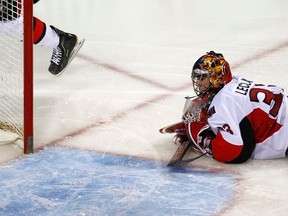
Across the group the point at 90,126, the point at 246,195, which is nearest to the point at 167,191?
the point at 246,195

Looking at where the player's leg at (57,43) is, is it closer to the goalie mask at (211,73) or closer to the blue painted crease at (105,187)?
the blue painted crease at (105,187)

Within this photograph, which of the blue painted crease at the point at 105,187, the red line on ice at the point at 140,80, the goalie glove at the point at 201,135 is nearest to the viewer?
the blue painted crease at the point at 105,187

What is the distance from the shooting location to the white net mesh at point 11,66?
11.4 ft

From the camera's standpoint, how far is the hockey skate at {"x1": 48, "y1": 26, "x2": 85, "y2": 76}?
4.12m

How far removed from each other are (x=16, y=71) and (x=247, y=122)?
1214 millimetres

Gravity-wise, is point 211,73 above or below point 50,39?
above

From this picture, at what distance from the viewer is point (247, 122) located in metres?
3.12

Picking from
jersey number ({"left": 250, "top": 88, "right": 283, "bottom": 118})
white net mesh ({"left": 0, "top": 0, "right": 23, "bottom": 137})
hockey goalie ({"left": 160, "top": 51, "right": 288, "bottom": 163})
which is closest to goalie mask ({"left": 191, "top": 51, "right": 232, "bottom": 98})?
hockey goalie ({"left": 160, "top": 51, "right": 288, "bottom": 163})

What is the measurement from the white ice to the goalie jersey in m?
0.06

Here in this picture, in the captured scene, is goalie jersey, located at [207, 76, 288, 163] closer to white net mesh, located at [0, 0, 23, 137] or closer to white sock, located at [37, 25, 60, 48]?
white net mesh, located at [0, 0, 23, 137]

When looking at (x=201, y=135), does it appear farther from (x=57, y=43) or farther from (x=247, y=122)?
(x=57, y=43)

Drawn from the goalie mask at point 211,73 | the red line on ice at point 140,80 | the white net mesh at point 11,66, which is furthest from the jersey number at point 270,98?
the white net mesh at point 11,66

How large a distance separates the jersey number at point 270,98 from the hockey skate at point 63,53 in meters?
1.24

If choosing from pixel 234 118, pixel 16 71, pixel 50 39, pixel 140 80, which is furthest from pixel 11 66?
pixel 234 118
